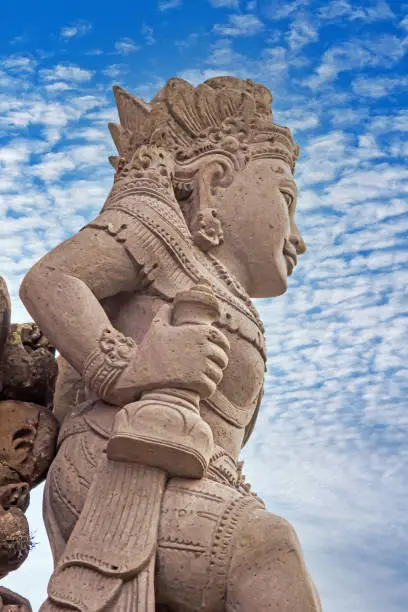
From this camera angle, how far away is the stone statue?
3.44 m

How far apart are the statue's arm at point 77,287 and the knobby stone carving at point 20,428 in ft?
1.15

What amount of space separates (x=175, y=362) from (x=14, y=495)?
4.08ft

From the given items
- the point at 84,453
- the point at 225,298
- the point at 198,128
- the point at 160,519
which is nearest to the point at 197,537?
the point at 160,519

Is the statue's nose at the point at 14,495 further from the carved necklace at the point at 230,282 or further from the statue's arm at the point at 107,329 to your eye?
the carved necklace at the point at 230,282

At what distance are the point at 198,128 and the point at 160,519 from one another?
8.79 ft

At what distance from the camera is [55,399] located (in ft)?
16.0

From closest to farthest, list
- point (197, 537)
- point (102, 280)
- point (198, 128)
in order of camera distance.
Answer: point (197, 537) → point (102, 280) → point (198, 128)

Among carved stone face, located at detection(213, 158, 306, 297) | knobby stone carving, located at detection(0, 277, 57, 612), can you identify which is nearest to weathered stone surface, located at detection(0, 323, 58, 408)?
knobby stone carving, located at detection(0, 277, 57, 612)

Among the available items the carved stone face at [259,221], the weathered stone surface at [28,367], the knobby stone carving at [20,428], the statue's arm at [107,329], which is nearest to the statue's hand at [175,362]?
the statue's arm at [107,329]

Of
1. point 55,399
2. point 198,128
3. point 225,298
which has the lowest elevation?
point 55,399

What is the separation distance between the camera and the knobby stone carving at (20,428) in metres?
4.10

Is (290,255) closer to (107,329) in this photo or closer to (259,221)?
(259,221)

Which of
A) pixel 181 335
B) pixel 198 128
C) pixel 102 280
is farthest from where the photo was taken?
pixel 198 128

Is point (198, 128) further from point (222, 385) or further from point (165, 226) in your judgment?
point (222, 385)
